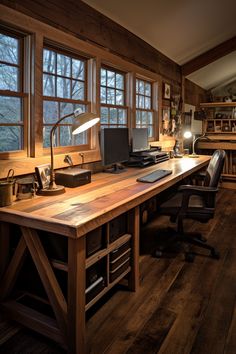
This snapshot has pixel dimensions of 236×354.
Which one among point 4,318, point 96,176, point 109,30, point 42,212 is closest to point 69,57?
point 109,30

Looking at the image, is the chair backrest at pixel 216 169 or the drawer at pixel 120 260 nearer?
the drawer at pixel 120 260

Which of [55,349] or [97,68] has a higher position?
[97,68]

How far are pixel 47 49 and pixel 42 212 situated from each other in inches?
58.9

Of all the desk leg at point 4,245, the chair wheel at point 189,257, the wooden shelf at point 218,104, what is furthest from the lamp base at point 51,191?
the wooden shelf at point 218,104

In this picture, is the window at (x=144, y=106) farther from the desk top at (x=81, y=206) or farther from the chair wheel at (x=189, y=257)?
the chair wheel at (x=189, y=257)

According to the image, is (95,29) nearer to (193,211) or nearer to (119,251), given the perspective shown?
(193,211)

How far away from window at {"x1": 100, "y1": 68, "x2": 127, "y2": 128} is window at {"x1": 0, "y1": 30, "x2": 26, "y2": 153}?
118cm

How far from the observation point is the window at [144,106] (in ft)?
13.9

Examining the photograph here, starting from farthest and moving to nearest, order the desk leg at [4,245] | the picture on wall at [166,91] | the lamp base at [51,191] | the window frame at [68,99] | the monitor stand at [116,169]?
1. the picture on wall at [166,91]
2. the monitor stand at [116,169]
3. the window frame at [68,99]
4. the lamp base at [51,191]
5. the desk leg at [4,245]

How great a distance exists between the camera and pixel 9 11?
1.99 metres

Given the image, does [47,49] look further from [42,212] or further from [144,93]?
[144,93]

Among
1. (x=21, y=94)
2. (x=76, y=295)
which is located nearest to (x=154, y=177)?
(x=21, y=94)

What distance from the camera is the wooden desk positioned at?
157 cm

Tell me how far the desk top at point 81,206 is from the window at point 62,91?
0.54 metres
